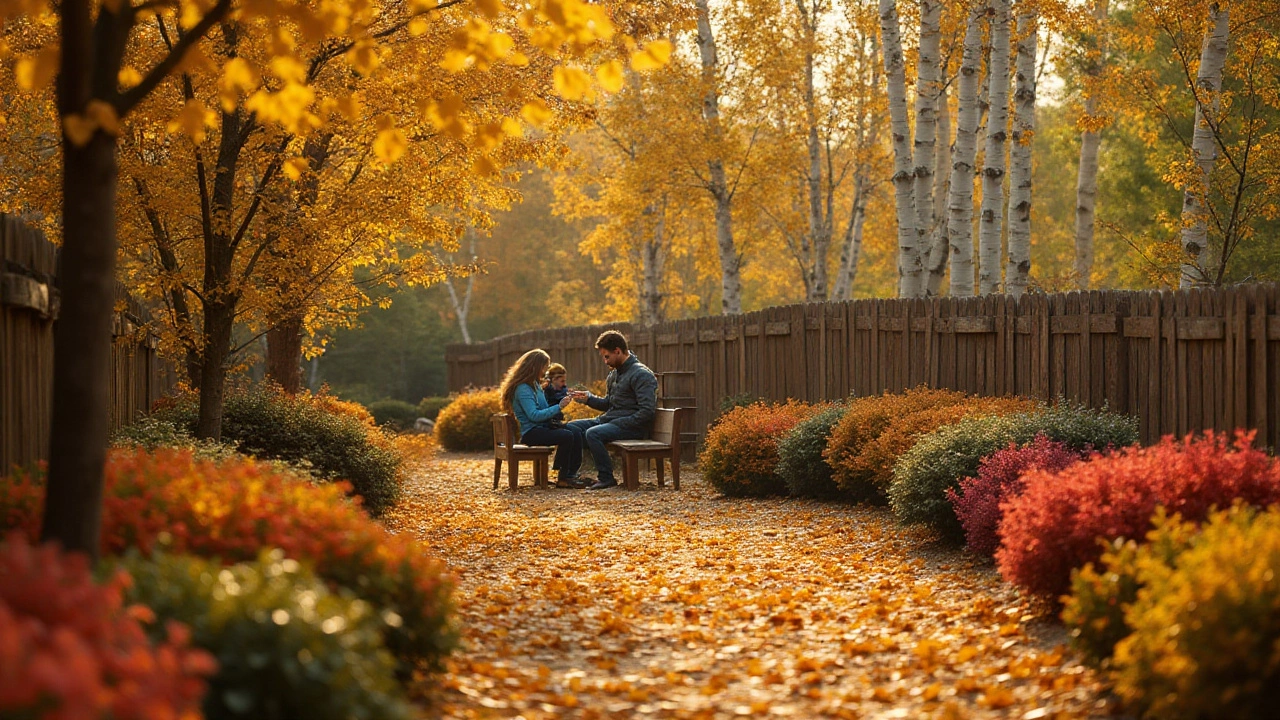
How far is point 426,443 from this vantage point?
61.3 ft

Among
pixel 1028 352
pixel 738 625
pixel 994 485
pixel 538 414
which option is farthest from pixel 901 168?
pixel 738 625

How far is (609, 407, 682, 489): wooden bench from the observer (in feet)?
42.2

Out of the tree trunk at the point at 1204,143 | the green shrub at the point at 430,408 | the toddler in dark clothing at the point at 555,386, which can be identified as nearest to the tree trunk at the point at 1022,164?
the tree trunk at the point at 1204,143

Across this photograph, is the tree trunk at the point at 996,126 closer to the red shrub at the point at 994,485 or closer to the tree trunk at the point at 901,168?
the tree trunk at the point at 901,168

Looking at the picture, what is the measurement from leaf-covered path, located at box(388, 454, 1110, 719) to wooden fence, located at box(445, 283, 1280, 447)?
89.3 inches

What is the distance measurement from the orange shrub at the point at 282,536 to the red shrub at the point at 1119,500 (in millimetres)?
2802

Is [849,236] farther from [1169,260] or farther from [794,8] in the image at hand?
[1169,260]

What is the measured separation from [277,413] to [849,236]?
18052mm

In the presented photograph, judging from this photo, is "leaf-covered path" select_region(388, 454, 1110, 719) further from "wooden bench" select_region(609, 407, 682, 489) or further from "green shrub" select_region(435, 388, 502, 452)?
"green shrub" select_region(435, 388, 502, 452)

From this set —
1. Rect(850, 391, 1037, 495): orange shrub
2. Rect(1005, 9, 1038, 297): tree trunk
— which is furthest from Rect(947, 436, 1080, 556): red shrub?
Rect(1005, 9, 1038, 297): tree trunk

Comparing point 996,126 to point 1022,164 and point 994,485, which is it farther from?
point 994,485

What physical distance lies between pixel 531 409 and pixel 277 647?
10011mm

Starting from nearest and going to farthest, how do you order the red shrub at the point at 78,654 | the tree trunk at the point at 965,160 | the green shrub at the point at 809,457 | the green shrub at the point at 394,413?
the red shrub at the point at 78,654, the green shrub at the point at 809,457, the tree trunk at the point at 965,160, the green shrub at the point at 394,413

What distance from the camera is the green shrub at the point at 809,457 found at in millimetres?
11172
